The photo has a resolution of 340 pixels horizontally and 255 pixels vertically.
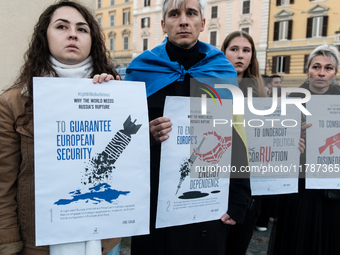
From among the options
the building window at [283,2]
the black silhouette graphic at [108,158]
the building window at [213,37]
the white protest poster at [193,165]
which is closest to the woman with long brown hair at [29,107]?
the black silhouette graphic at [108,158]

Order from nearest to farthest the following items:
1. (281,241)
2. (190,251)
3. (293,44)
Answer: (190,251)
(281,241)
(293,44)

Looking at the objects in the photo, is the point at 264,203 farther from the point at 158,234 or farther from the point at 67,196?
the point at 67,196

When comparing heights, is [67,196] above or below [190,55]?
below

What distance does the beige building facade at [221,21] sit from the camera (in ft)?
88.7

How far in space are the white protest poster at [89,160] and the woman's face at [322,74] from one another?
74.2 inches

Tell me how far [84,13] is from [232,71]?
105 centimetres

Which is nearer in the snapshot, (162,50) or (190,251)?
(190,251)

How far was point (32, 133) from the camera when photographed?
4.83 feet

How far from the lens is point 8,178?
147 cm

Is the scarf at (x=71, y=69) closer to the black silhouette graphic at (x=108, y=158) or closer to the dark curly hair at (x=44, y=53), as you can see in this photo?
the dark curly hair at (x=44, y=53)

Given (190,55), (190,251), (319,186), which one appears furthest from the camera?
(319,186)

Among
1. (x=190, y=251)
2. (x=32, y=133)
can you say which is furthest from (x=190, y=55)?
(x=190, y=251)

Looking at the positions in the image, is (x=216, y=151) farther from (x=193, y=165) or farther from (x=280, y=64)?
(x=280, y=64)

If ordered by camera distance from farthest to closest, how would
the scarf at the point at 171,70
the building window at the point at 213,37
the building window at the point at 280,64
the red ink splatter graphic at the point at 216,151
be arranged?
the building window at the point at 213,37 < the building window at the point at 280,64 < the scarf at the point at 171,70 < the red ink splatter graphic at the point at 216,151
